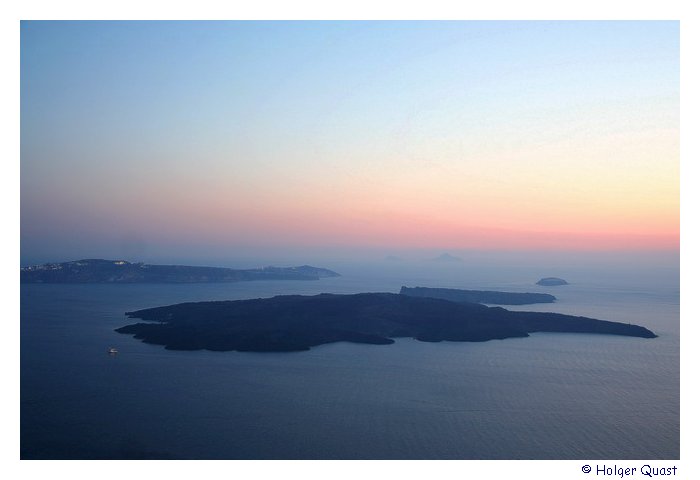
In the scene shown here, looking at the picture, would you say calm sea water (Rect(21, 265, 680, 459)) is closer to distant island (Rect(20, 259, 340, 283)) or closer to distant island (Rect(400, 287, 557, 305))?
distant island (Rect(400, 287, 557, 305))

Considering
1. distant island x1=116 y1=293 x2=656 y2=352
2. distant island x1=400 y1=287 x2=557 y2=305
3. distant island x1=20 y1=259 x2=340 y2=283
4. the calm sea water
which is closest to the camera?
the calm sea water

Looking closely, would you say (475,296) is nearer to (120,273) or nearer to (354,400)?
(354,400)

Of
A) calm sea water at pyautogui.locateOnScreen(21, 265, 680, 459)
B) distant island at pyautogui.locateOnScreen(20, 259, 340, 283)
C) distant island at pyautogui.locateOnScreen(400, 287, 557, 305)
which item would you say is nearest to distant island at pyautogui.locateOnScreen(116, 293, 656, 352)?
calm sea water at pyautogui.locateOnScreen(21, 265, 680, 459)

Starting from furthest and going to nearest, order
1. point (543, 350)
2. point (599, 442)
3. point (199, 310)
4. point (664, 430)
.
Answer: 1. point (199, 310)
2. point (543, 350)
3. point (664, 430)
4. point (599, 442)

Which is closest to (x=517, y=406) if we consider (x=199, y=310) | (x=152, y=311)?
(x=199, y=310)

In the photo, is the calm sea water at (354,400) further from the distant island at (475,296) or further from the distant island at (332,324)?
the distant island at (475,296)

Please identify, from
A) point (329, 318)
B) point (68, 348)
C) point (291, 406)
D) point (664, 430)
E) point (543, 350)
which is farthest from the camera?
point (329, 318)

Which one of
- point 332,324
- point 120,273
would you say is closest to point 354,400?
point 332,324

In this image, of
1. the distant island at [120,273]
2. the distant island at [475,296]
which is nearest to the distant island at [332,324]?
the distant island at [475,296]

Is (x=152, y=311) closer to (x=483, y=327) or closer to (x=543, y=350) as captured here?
(x=483, y=327)
